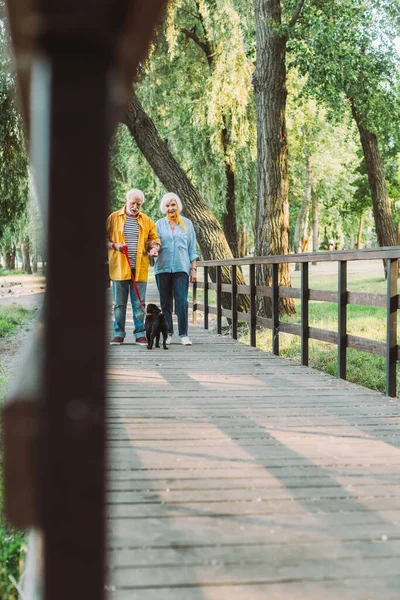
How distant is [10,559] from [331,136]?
86.5 ft

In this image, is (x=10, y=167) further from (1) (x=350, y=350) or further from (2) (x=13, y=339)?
(1) (x=350, y=350)

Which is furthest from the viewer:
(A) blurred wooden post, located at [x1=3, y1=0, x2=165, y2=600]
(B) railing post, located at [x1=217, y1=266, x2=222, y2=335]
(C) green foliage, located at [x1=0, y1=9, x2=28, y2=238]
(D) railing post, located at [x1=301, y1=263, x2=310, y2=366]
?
(B) railing post, located at [x1=217, y1=266, x2=222, y2=335]

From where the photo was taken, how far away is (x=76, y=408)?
38.1 inches

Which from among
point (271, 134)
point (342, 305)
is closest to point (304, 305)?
point (342, 305)

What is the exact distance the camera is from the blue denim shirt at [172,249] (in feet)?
28.3

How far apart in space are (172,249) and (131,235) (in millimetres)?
530

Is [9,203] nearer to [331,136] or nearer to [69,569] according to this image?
[69,569]

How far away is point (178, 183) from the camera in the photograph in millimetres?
13117

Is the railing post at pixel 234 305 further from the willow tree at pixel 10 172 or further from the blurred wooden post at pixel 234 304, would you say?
the willow tree at pixel 10 172

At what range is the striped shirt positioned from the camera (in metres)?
8.43

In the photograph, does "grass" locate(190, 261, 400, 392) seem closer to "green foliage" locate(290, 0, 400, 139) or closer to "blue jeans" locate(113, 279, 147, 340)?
"blue jeans" locate(113, 279, 147, 340)

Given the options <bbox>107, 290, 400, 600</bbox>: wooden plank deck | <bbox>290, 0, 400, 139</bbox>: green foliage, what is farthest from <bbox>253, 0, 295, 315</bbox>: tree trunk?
<bbox>107, 290, 400, 600</bbox>: wooden plank deck

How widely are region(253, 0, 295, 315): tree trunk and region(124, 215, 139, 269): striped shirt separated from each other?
3.63 metres

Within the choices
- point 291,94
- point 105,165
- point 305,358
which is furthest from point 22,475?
point 291,94
